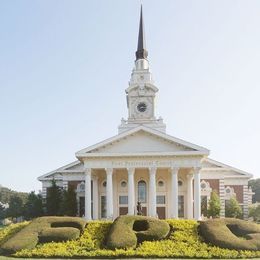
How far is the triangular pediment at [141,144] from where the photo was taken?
41344 millimetres

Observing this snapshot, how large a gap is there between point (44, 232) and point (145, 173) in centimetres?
2142

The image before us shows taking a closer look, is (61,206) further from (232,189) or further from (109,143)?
(232,189)

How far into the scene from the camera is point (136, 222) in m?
27.5

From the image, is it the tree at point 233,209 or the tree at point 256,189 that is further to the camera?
the tree at point 256,189

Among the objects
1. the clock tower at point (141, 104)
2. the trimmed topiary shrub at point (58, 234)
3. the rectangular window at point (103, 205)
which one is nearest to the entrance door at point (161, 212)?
the rectangular window at point (103, 205)

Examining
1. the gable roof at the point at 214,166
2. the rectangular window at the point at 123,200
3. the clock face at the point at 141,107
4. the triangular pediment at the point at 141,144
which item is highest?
the clock face at the point at 141,107

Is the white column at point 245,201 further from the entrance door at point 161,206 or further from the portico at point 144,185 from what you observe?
the entrance door at point 161,206

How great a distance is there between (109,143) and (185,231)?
1683cm

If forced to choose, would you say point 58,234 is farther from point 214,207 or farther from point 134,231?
point 214,207

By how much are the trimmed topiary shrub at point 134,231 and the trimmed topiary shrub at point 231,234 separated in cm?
257

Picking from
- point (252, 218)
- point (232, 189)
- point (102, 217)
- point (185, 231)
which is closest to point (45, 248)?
point (185, 231)

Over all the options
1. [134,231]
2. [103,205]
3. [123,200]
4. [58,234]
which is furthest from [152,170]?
[58,234]

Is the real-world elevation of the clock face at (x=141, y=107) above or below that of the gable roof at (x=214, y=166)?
above

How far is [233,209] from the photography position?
161 ft
